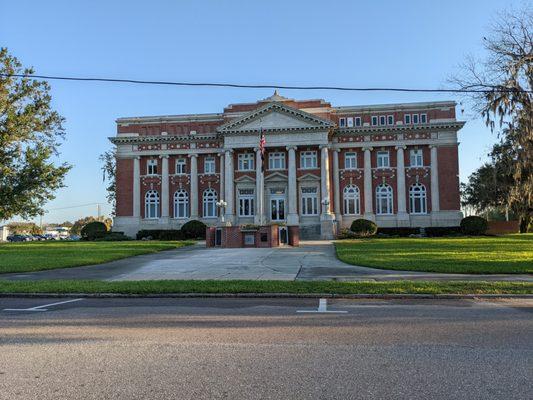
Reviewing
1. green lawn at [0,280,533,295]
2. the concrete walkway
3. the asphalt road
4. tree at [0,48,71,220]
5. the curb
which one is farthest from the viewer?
tree at [0,48,71,220]

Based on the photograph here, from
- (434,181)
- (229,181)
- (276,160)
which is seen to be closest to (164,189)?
(229,181)

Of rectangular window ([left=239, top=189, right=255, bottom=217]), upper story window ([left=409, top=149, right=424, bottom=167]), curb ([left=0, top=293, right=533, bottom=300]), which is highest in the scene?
upper story window ([left=409, top=149, right=424, bottom=167])

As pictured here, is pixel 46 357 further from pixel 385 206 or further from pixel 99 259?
pixel 385 206

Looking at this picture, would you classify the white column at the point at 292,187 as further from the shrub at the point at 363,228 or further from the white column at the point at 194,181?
the white column at the point at 194,181

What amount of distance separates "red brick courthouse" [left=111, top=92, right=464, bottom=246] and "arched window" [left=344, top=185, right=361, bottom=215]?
4.2 inches

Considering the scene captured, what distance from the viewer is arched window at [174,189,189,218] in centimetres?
5297

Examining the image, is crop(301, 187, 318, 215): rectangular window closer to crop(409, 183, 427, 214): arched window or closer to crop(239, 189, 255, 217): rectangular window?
crop(239, 189, 255, 217): rectangular window

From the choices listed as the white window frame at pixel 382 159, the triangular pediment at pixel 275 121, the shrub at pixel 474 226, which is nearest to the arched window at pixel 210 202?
the triangular pediment at pixel 275 121


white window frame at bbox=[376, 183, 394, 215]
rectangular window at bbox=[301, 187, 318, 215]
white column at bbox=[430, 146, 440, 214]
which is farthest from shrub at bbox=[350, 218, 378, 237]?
white column at bbox=[430, 146, 440, 214]

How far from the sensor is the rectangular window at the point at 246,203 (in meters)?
50.3

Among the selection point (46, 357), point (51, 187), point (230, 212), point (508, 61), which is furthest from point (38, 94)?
point (46, 357)

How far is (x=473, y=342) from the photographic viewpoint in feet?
21.5

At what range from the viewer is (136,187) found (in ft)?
175

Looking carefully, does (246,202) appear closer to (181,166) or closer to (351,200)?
(181,166)
